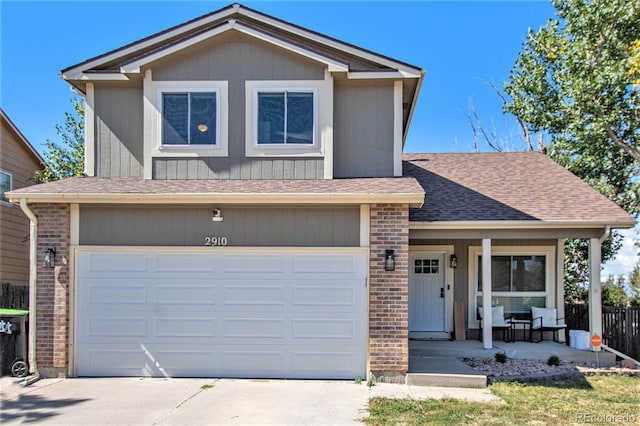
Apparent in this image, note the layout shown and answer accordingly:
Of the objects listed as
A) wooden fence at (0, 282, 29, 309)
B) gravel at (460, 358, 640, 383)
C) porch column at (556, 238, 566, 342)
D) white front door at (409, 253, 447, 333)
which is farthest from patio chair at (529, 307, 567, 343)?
wooden fence at (0, 282, 29, 309)

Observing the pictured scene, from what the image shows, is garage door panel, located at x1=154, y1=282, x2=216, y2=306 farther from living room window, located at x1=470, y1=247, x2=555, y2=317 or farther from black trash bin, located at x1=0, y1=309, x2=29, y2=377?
living room window, located at x1=470, y1=247, x2=555, y2=317

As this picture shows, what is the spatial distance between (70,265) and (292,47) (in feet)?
17.9

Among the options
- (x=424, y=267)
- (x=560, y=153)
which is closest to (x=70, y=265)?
(x=424, y=267)

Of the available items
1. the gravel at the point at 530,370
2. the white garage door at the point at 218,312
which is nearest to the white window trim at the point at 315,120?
the white garage door at the point at 218,312

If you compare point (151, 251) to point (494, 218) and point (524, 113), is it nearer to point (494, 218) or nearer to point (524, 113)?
point (494, 218)

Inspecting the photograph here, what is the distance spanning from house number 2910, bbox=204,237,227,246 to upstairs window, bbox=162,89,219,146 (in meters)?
1.82

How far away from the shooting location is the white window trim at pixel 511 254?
39.1ft

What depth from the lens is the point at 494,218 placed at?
32.8ft

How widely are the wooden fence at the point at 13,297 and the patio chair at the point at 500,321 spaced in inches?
405

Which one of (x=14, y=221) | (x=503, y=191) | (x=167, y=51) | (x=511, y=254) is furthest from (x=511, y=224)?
(x=14, y=221)

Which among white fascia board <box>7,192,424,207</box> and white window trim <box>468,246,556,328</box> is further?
white window trim <box>468,246,556,328</box>

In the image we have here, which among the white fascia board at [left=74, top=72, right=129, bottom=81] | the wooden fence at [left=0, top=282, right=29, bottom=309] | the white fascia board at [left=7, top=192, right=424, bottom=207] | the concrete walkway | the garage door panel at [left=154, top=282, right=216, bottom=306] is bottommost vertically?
the concrete walkway

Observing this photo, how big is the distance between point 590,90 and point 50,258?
49.7 feet

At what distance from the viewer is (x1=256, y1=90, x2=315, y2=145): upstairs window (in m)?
9.13
